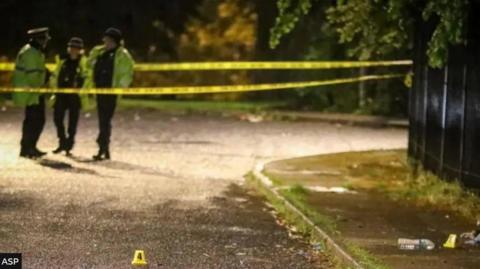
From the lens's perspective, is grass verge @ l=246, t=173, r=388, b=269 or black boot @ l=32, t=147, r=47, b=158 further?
black boot @ l=32, t=147, r=47, b=158

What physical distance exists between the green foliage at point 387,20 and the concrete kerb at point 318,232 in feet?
6.00

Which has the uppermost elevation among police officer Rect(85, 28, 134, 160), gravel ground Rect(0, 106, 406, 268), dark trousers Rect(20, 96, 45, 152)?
police officer Rect(85, 28, 134, 160)

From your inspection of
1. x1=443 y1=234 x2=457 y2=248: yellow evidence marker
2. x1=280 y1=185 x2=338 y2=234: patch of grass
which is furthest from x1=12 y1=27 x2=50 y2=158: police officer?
x1=443 y1=234 x2=457 y2=248: yellow evidence marker

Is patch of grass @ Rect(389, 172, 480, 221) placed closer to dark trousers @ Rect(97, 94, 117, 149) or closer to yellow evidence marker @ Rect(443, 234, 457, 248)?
yellow evidence marker @ Rect(443, 234, 457, 248)

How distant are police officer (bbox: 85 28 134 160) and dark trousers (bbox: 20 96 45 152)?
919 millimetres

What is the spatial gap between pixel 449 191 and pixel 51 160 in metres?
6.05

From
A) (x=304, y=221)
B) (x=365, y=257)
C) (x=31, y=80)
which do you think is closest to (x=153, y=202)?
(x=304, y=221)

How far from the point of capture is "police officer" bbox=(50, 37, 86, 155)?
47.3 feet

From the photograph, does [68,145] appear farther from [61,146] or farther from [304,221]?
[304,221]

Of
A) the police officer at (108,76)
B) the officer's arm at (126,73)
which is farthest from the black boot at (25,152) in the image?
the officer's arm at (126,73)

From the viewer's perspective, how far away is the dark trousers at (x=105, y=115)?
14.0 metres

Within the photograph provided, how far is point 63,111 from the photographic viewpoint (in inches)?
573

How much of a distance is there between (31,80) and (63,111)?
3.16ft

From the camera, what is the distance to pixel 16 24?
1135 inches
